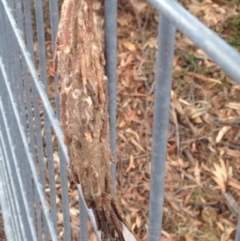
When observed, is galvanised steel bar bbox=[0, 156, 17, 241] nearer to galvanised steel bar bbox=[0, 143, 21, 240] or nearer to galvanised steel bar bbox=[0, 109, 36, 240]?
galvanised steel bar bbox=[0, 143, 21, 240]

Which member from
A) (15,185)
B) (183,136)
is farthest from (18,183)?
(183,136)

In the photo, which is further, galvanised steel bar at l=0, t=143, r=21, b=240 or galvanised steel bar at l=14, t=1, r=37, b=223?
galvanised steel bar at l=0, t=143, r=21, b=240

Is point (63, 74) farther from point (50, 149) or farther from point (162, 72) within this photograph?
point (50, 149)

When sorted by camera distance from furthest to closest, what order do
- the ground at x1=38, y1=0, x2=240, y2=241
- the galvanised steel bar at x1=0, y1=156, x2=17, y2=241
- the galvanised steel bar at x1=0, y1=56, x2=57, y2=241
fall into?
1. the ground at x1=38, y1=0, x2=240, y2=241
2. the galvanised steel bar at x1=0, y1=156, x2=17, y2=241
3. the galvanised steel bar at x1=0, y1=56, x2=57, y2=241

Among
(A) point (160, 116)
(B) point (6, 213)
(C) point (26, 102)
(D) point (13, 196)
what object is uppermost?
(A) point (160, 116)

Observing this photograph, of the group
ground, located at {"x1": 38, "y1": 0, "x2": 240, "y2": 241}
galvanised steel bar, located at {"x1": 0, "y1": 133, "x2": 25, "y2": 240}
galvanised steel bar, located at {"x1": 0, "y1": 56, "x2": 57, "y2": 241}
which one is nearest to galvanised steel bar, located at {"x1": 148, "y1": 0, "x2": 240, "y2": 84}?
galvanised steel bar, located at {"x1": 0, "y1": 56, "x2": 57, "y2": 241}

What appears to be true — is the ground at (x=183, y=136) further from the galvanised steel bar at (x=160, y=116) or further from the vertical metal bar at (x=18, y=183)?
the galvanised steel bar at (x=160, y=116)

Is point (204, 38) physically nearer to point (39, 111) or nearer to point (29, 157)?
point (39, 111)
